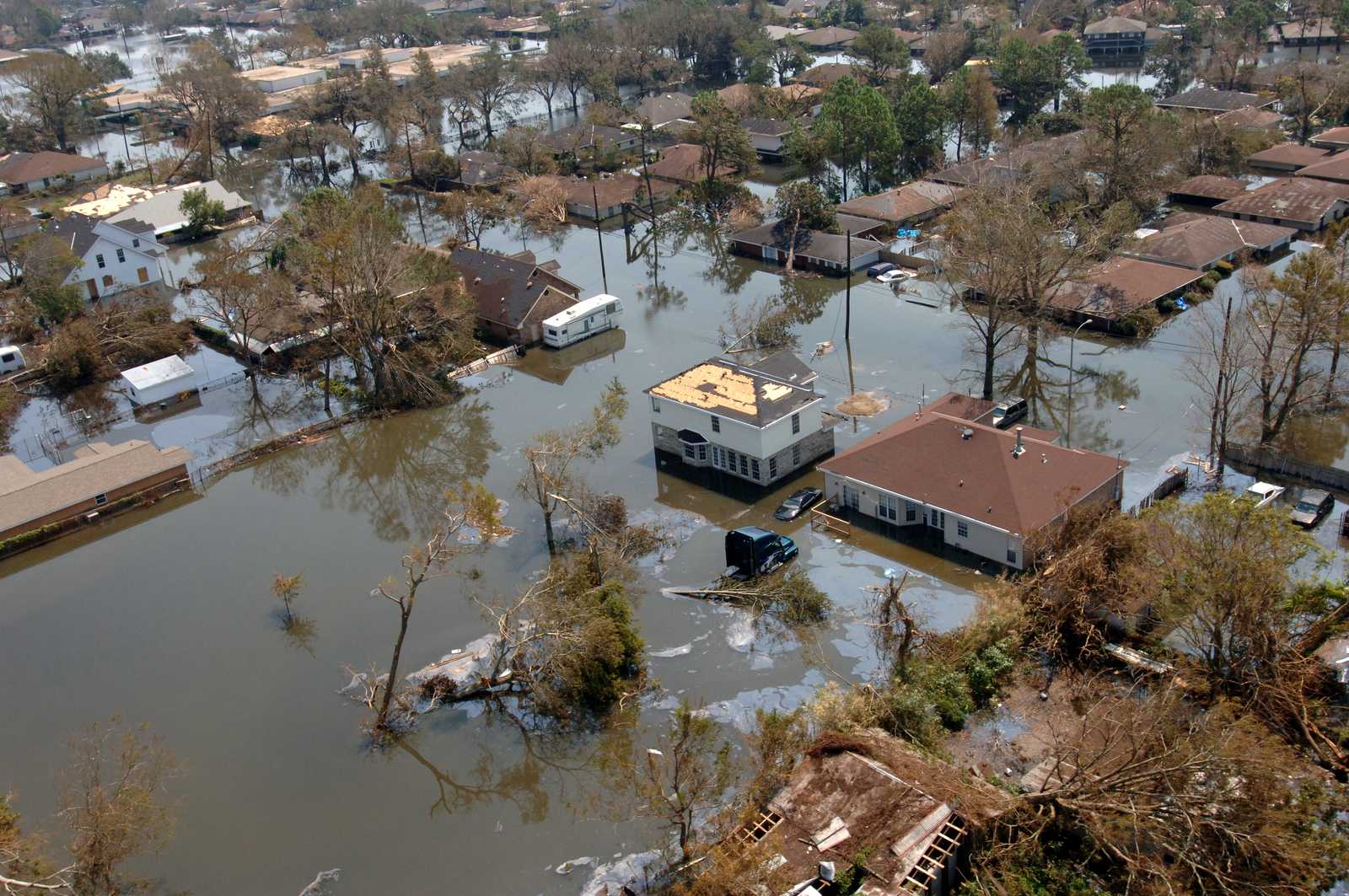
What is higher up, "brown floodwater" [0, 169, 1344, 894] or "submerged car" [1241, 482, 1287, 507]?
"submerged car" [1241, 482, 1287, 507]

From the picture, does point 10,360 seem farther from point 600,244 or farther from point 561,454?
point 561,454

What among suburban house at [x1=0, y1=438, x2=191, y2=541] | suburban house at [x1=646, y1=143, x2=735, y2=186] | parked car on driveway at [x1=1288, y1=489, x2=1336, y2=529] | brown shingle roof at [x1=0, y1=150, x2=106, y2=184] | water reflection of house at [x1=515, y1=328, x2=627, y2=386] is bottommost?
parked car on driveway at [x1=1288, y1=489, x2=1336, y2=529]

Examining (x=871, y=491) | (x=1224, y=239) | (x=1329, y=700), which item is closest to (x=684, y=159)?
(x=1224, y=239)

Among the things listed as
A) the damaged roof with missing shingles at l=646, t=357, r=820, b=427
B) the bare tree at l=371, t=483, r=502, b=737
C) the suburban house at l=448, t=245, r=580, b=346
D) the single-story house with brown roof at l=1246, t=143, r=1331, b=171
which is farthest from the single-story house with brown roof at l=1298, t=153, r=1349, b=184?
the bare tree at l=371, t=483, r=502, b=737

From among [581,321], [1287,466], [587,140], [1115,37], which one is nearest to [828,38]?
[1115,37]

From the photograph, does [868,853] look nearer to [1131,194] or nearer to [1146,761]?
[1146,761]

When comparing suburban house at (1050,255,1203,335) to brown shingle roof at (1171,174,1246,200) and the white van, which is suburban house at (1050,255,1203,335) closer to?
brown shingle roof at (1171,174,1246,200)

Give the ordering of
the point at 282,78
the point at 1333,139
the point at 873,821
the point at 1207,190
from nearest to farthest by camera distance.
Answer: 1. the point at 873,821
2. the point at 1207,190
3. the point at 1333,139
4. the point at 282,78
